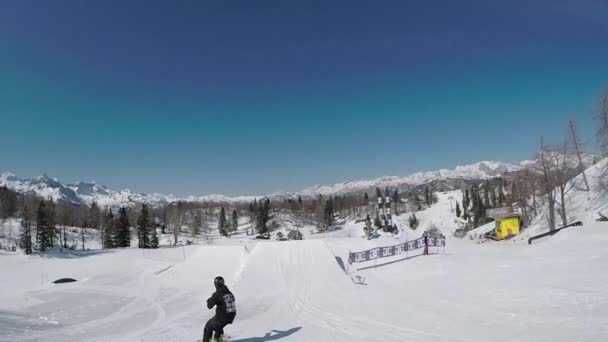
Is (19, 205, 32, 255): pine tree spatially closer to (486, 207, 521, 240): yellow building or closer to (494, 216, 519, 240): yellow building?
(486, 207, 521, 240): yellow building

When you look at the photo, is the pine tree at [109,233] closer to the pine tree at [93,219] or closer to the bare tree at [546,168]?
the pine tree at [93,219]

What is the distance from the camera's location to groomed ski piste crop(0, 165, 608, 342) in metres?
9.10

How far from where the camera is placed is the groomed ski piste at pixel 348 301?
9102mm

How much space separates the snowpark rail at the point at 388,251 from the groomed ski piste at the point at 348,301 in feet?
2.08

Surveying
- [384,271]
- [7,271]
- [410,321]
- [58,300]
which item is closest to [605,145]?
[384,271]

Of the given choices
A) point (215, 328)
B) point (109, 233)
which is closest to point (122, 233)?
point (109, 233)

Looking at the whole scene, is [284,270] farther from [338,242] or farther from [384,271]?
→ [338,242]

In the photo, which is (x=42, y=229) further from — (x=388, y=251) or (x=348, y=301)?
(x=348, y=301)

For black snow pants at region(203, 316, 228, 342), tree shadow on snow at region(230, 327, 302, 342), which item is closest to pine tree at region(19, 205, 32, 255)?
tree shadow on snow at region(230, 327, 302, 342)

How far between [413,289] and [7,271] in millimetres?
57818

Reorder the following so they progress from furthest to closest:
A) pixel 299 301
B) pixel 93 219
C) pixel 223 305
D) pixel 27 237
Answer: pixel 93 219 → pixel 27 237 → pixel 299 301 → pixel 223 305

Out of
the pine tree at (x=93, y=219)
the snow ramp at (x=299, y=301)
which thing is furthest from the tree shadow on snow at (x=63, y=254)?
the snow ramp at (x=299, y=301)

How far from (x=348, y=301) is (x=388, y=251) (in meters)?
14.3

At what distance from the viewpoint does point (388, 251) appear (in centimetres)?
2684
